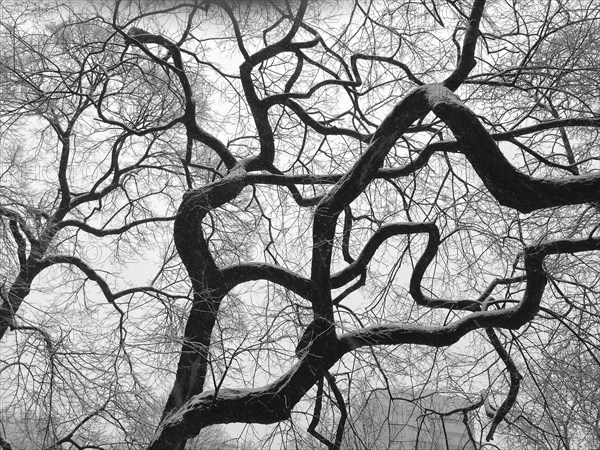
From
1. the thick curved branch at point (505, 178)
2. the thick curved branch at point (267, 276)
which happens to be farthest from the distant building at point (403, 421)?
the thick curved branch at point (505, 178)

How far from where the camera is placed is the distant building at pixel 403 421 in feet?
17.8

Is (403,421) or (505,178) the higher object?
(505,178)

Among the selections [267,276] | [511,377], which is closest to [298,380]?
[267,276]

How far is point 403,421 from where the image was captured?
5773mm

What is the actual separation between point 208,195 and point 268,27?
2.17 metres

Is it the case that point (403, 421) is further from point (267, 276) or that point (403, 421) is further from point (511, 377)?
point (267, 276)

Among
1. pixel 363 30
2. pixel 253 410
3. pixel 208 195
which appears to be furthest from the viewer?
pixel 363 30

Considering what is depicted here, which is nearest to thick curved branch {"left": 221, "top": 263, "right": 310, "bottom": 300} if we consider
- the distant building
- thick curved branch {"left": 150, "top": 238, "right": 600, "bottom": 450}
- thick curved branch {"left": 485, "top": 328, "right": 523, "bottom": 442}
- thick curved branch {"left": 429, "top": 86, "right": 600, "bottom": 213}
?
thick curved branch {"left": 150, "top": 238, "right": 600, "bottom": 450}

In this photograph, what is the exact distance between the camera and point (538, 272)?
4738mm

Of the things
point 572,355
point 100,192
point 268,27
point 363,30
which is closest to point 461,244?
point 572,355

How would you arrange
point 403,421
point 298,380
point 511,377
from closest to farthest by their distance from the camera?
point 298,380
point 511,377
point 403,421

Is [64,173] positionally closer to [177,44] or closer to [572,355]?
[177,44]

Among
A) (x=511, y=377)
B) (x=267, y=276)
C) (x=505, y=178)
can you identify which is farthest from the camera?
(x=267, y=276)

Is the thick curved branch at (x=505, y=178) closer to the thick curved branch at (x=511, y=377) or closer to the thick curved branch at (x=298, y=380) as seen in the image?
the thick curved branch at (x=298, y=380)
